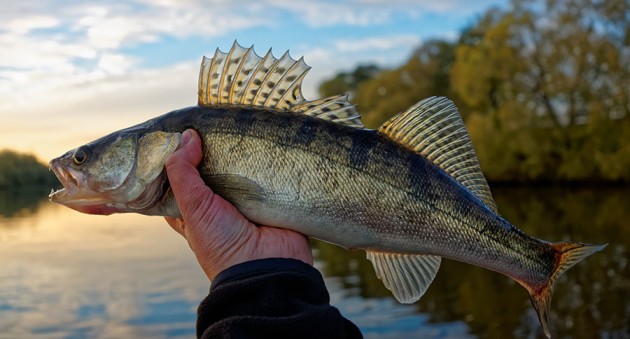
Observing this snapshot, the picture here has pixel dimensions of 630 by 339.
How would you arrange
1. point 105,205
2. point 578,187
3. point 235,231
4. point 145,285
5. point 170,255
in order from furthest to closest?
1. point 578,187
2. point 170,255
3. point 145,285
4. point 105,205
5. point 235,231

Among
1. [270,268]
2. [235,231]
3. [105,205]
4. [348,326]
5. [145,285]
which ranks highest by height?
[145,285]

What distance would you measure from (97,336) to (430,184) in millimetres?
22136

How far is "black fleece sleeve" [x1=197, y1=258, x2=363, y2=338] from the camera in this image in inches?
101

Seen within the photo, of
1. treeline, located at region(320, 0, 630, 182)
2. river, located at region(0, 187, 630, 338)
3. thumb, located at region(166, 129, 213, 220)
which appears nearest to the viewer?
thumb, located at region(166, 129, 213, 220)

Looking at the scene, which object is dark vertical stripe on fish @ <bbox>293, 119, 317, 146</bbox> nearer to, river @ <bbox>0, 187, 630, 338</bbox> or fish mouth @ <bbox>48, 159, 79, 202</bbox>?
fish mouth @ <bbox>48, 159, 79, 202</bbox>

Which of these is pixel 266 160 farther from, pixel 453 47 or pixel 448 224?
pixel 453 47

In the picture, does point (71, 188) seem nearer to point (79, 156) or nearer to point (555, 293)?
point (79, 156)

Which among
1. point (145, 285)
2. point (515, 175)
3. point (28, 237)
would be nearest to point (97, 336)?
point (145, 285)

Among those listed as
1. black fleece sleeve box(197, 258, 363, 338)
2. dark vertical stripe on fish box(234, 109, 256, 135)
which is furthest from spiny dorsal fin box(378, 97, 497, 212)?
black fleece sleeve box(197, 258, 363, 338)

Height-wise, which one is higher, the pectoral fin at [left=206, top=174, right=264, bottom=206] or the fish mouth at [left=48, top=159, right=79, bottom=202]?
the fish mouth at [left=48, top=159, right=79, bottom=202]

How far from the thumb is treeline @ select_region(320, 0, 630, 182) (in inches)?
1557

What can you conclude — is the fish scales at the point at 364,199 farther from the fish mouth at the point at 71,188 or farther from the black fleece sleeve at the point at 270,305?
the fish mouth at the point at 71,188

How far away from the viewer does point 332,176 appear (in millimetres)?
3395

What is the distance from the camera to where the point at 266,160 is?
3420 mm
